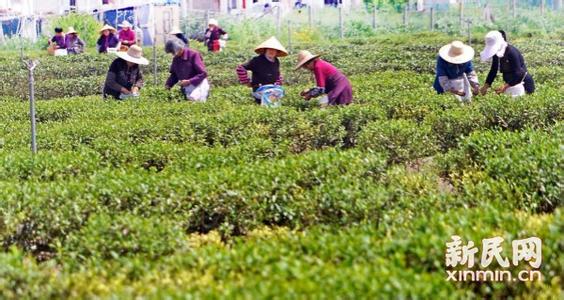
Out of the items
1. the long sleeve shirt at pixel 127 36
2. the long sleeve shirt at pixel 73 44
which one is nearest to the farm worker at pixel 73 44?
the long sleeve shirt at pixel 73 44

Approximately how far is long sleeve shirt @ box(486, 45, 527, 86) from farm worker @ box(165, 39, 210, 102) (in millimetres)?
3694

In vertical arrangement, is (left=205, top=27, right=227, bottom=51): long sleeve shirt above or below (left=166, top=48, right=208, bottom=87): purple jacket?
below

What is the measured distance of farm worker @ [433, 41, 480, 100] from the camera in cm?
1026

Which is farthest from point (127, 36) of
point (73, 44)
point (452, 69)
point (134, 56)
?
point (452, 69)

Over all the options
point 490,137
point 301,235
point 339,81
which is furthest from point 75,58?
point 301,235

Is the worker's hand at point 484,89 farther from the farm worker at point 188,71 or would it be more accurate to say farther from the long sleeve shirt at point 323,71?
the farm worker at point 188,71

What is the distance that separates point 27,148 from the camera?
8703 mm

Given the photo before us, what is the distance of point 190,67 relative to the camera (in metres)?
11.4

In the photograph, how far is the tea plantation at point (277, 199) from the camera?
4.48m

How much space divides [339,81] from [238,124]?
4.77ft

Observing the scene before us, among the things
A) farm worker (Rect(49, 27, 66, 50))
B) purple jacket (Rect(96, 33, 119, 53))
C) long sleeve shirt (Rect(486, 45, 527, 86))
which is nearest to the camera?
long sleeve shirt (Rect(486, 45, 527, 86))

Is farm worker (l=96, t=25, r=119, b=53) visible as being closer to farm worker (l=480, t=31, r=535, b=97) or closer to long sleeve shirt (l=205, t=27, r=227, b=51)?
long sleeve shirt (l=205, t=27, r=227, b=51)

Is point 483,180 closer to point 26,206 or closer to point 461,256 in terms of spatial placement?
point 461,256

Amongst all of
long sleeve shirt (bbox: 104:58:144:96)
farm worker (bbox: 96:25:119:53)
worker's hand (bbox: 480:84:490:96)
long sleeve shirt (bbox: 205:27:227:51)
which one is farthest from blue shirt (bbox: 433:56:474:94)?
farm worker (bbox: 96:25:119:53)
